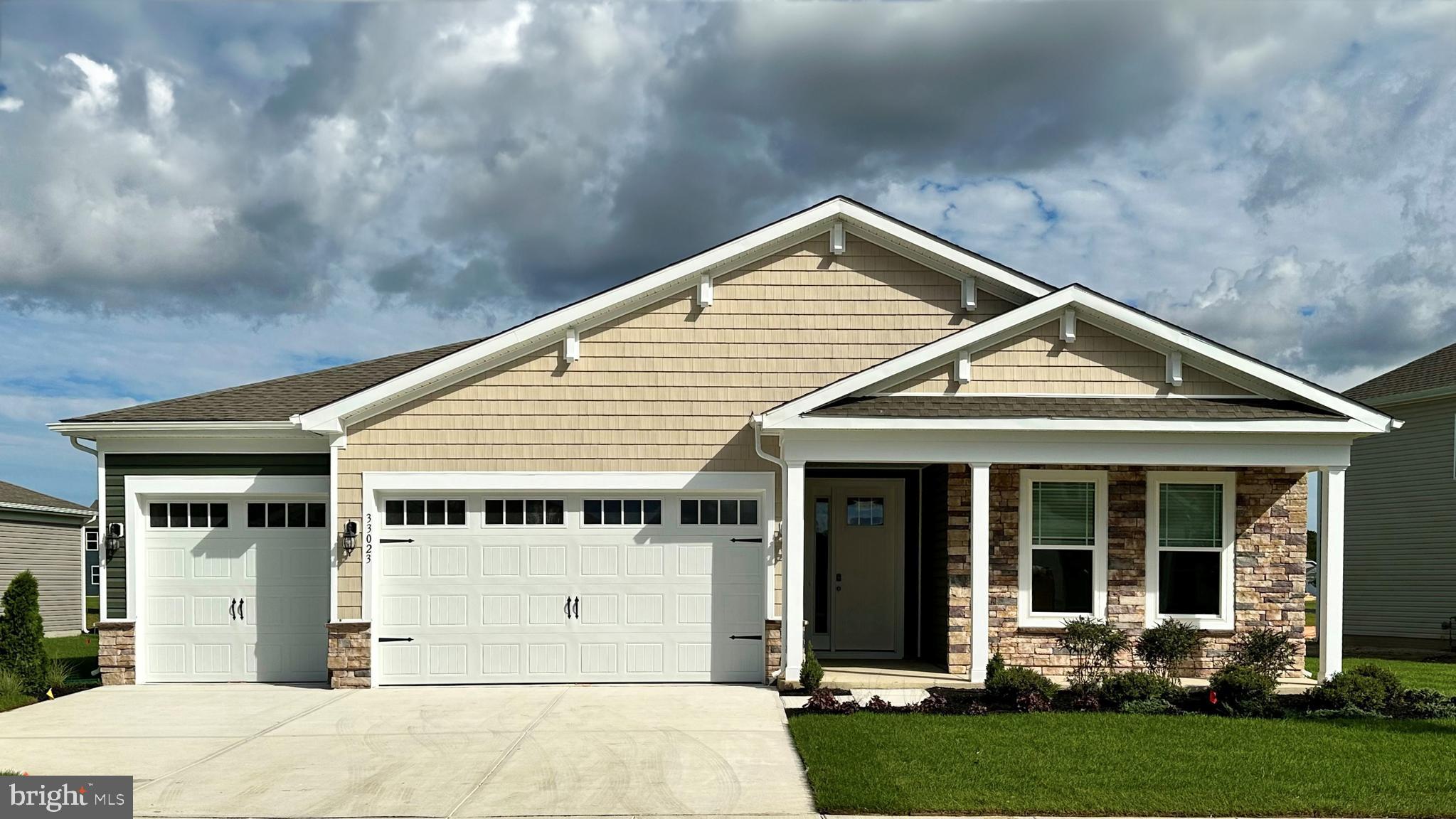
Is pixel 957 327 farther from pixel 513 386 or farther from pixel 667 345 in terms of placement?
pixel 513 386

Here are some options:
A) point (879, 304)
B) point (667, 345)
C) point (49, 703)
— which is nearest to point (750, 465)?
point (667, 345)

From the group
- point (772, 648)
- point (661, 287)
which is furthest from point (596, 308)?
point (772, 648)

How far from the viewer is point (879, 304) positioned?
44.7 ft

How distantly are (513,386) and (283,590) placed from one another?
3.84 m

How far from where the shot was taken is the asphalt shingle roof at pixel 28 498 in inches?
1022

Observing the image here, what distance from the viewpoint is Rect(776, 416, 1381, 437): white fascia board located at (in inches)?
472

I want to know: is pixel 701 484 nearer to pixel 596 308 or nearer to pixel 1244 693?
pixel 596 308

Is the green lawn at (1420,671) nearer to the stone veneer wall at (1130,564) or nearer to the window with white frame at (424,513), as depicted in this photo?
the stone veneer wall at (1130,564)

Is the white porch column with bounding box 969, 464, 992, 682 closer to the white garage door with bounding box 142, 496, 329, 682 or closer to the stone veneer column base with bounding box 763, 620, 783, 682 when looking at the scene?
the stone veneer column base with bounding box 763, 620, 783, 682

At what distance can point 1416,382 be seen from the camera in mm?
20828

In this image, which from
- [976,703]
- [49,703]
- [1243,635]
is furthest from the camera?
[1243,635]

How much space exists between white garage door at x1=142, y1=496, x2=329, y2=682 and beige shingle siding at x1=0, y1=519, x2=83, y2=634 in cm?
1443

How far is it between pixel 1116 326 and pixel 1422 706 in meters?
4.93

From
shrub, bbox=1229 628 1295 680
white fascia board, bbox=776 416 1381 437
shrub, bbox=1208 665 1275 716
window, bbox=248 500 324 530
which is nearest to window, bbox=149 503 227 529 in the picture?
window, bbox=248 500 324 530
